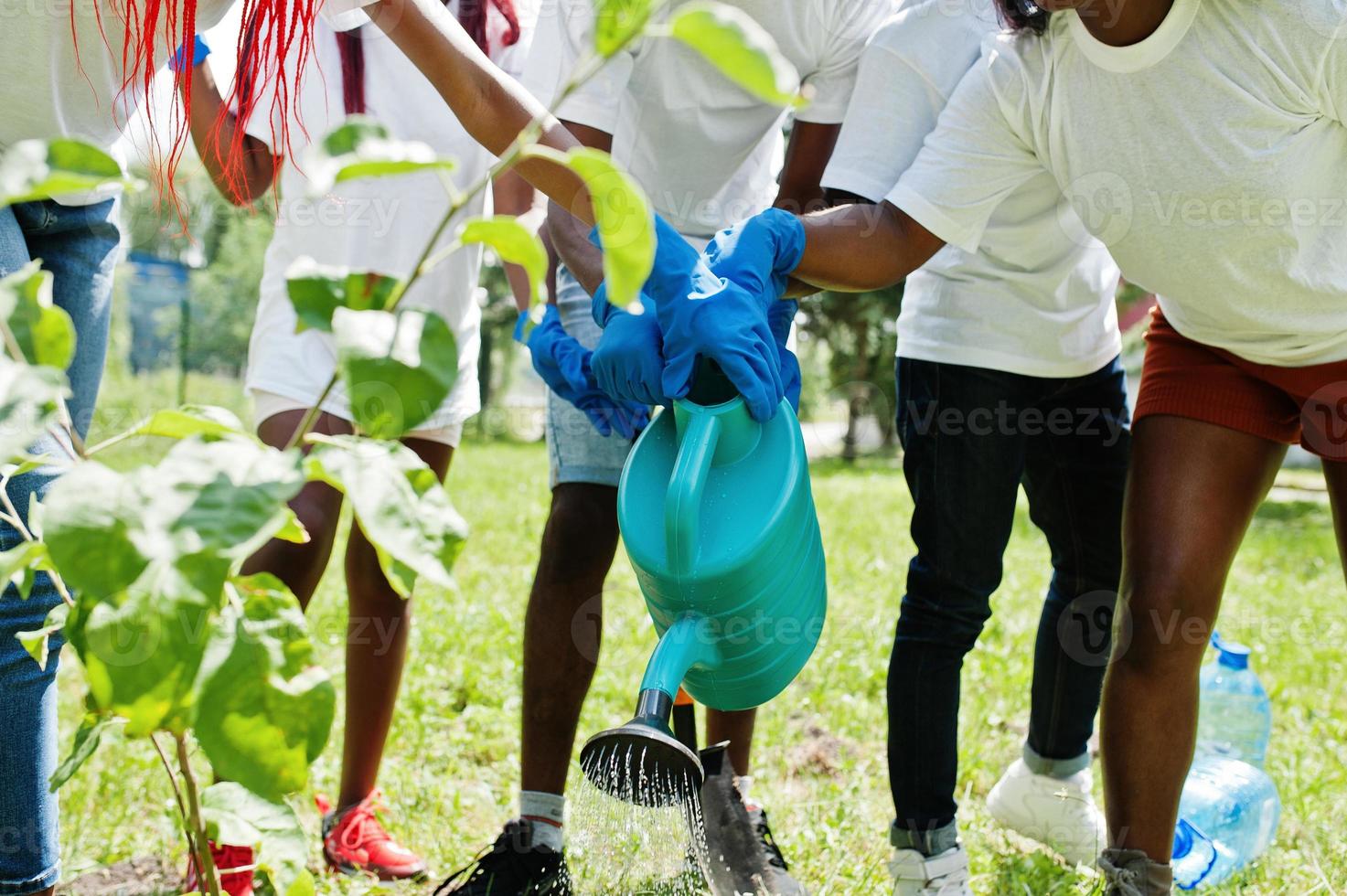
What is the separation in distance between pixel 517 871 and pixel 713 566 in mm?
774

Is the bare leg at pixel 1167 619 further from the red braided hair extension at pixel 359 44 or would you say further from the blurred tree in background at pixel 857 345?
the blurred tree in background at pixel 857 345

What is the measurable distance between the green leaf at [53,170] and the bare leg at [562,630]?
4.24 feet

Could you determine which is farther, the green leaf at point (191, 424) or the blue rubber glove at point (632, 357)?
the blue rubber glove at point (632, 357)

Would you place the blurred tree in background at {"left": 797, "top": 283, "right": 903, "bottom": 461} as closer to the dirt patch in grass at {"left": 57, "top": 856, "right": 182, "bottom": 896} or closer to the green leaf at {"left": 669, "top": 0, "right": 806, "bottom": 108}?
the dirt patch in grass at {"left": 57, "top": 856, "right": 182, "bottom": 896}

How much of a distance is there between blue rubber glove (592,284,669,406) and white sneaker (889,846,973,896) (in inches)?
32.6

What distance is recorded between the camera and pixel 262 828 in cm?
77

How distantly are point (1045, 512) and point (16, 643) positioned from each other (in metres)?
1.65

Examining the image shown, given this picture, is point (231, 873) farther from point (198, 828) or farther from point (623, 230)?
point (623, 230)

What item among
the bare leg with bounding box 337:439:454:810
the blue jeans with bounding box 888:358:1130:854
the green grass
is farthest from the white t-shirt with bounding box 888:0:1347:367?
the bare leg with bounding box 337:439:454:810

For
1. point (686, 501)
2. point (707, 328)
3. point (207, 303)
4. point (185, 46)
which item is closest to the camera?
point (185, 46)

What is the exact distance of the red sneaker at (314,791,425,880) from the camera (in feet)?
6.49

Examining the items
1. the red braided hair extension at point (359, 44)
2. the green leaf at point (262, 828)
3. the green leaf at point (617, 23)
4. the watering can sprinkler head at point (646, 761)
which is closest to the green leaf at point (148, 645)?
the green leaf at point (262, 828)

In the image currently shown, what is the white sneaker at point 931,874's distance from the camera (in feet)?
5.85

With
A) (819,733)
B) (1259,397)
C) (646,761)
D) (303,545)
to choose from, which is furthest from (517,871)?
(1259,397)
